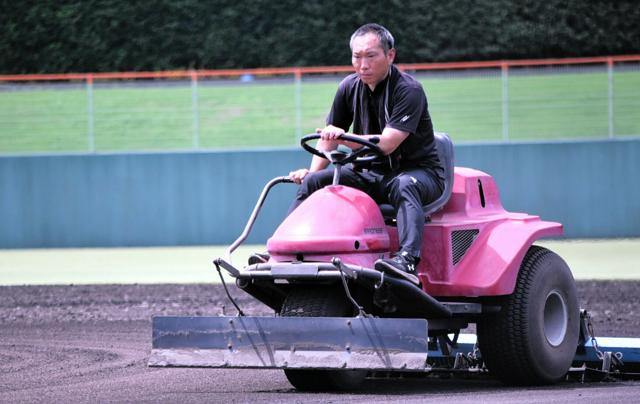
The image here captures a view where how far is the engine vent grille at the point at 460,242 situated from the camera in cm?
787

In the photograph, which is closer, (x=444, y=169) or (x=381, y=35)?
(x=381, y=35)

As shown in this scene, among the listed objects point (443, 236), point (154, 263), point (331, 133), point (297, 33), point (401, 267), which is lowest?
point (154, 263)

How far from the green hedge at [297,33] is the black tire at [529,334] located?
2076 cm

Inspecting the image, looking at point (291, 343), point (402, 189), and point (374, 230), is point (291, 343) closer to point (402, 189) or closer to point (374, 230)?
point (374, 230)

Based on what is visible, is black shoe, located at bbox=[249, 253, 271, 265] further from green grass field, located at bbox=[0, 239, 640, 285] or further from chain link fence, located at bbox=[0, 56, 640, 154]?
chain link fence, located at bbox=[0, 56, 640, 154]

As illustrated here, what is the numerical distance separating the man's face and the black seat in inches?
22.2

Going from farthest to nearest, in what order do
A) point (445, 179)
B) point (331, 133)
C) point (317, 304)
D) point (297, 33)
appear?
point (297, 33) → point (445, 179) → point (331, 133) → point (317, 304)

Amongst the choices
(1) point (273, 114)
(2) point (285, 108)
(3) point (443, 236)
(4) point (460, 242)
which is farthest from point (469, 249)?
(1) point (273, 114)

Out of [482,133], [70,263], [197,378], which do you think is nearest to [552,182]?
[482,133]

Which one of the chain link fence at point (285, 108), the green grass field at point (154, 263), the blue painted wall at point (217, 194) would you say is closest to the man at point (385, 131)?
the green grass field at point (154, 263)

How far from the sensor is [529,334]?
7.79 metres

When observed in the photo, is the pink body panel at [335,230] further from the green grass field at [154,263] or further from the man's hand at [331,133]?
the green grass field at [154,263]

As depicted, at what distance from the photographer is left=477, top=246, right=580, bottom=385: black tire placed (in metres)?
7.80

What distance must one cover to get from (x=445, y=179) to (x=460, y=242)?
0.39 metres
